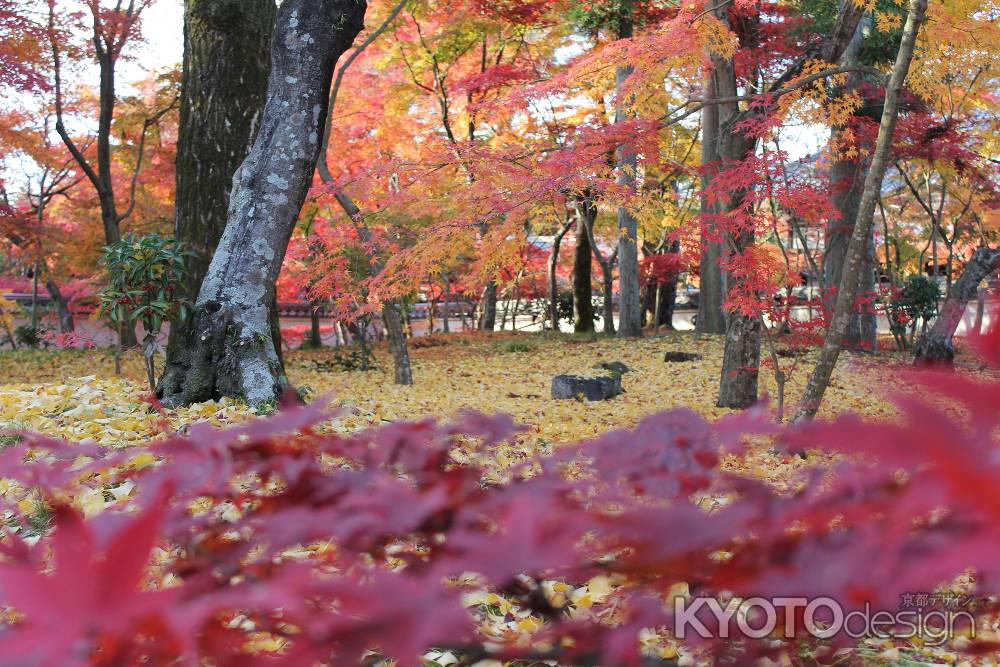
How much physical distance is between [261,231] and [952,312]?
772cm

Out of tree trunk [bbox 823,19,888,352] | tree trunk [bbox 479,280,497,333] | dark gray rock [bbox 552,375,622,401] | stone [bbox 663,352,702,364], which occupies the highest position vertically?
tree trunk [bbox 823,19,888,352]

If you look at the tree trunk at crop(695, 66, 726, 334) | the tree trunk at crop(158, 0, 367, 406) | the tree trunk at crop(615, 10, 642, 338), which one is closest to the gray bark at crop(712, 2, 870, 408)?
the tree trunk at crop(158, 0, 367, 406)

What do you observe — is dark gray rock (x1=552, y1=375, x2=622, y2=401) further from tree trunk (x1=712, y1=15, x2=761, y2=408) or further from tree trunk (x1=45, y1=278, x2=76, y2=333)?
tree trunk (x1=45, y1=278, x2=76, y2=333)

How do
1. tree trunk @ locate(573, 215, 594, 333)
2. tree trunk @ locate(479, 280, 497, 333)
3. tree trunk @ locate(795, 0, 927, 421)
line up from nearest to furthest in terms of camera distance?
tree trunk @ locate(795, 0, 927, 421) → tree trunk @ locate(573, 215, 594, 333) → tree trunk @ locate(479, 280, 497, 333)

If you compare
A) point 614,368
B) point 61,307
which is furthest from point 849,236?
point 61,307

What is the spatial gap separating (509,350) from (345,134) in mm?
4360

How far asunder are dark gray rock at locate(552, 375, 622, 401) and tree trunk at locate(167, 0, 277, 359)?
3.33 m

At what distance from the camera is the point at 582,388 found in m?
6.71

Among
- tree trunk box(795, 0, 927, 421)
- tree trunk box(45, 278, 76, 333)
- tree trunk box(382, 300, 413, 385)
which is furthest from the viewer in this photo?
tree trunk box(45, 278, 76, 333)

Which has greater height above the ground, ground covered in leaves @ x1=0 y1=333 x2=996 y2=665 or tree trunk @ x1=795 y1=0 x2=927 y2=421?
tree trunk @ x1=795 y1=0 x2=927 y2=421

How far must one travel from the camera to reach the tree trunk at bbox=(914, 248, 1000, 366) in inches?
317

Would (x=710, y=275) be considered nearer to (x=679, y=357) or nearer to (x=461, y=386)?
(x=679, y=357)

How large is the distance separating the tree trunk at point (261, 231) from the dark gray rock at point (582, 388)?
3101mm

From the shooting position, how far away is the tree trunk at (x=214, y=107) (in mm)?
4676
